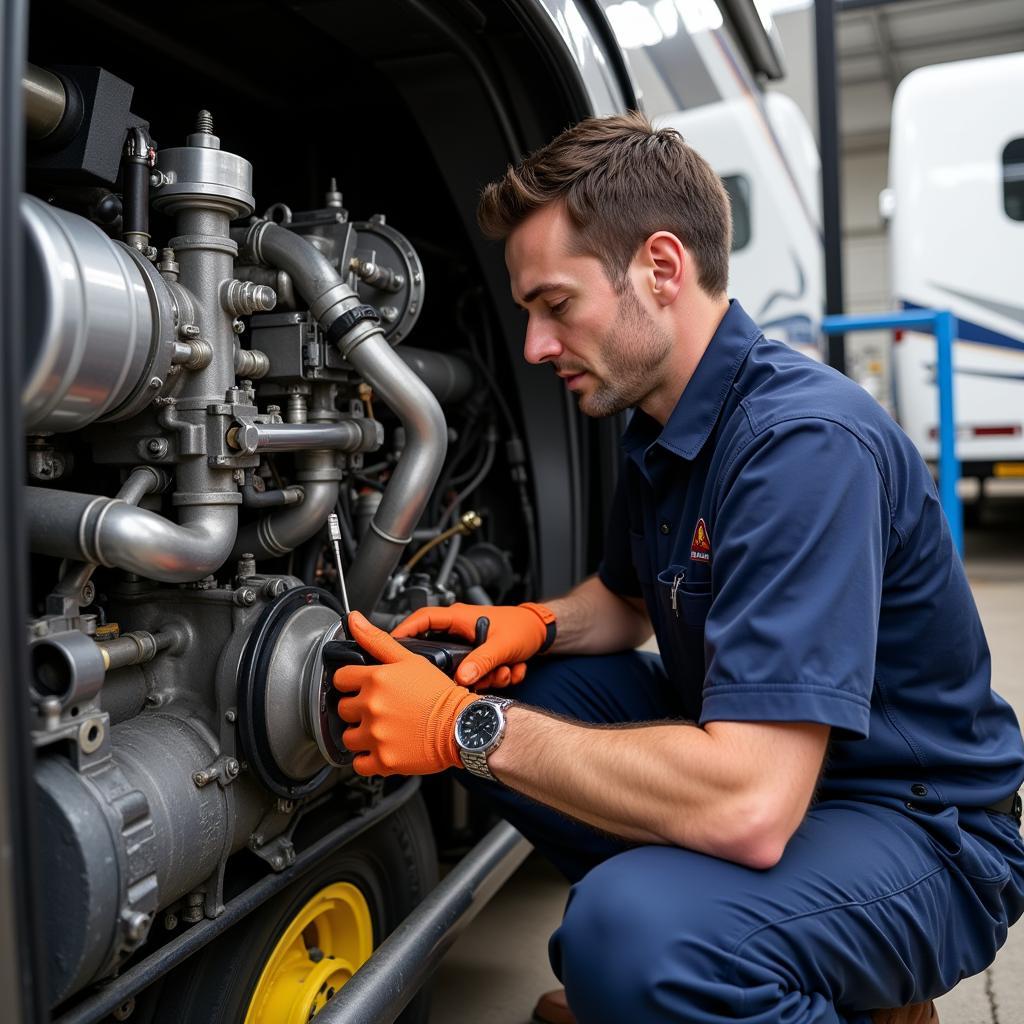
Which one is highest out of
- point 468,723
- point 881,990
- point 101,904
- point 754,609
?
point 754,609

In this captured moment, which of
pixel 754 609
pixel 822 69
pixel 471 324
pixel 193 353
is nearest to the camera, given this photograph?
pixel 754 609

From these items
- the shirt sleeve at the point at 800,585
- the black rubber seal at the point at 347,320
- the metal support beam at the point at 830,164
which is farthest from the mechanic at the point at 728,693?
the metal support beam at the point at 830,164

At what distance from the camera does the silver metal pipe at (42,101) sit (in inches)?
41.7

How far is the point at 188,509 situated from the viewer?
1.23 meters

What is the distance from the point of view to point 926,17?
1226cm

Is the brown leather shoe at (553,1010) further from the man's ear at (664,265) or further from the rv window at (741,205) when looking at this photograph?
the rv window at (741,205)

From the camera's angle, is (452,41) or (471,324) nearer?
(452,41)

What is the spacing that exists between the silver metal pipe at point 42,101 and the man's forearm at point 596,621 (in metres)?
1.03

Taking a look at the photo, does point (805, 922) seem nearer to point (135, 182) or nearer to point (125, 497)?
point (125, 497)

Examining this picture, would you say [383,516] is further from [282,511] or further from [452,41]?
[452,41]

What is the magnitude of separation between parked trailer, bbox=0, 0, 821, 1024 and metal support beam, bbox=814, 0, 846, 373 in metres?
2.54

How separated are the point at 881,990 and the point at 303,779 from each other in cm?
73

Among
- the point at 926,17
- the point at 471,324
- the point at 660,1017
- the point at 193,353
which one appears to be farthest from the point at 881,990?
the point at 926,17

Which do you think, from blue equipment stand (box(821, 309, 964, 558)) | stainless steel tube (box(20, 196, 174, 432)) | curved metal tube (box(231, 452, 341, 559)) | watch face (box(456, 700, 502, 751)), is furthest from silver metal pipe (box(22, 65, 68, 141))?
blue equipment stand (box(821, 309, 964, 558))
